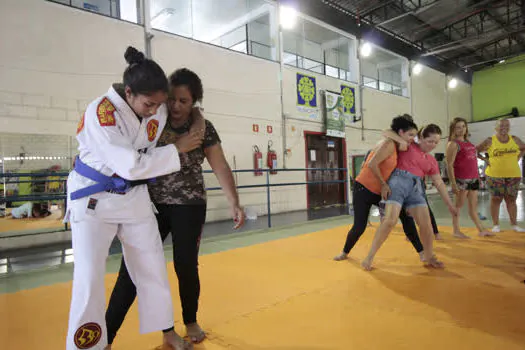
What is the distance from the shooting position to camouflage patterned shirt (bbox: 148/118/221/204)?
1467mm

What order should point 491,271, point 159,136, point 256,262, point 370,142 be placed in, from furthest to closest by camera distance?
point 370,142 < point 256,262 < point 491,271 < point 159,136

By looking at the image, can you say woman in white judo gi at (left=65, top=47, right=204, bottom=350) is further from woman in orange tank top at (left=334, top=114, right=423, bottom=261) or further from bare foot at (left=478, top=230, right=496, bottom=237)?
bare foot at (left=478, top=230, right=496, bottom=237)

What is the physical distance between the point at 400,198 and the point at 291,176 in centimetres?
566

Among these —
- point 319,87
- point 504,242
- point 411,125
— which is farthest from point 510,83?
point 411,125

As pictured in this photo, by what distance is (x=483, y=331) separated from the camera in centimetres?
152

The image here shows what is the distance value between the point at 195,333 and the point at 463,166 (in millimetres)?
3698

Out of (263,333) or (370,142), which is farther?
(370,142)

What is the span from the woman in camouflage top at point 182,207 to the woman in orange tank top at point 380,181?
5.11 feet

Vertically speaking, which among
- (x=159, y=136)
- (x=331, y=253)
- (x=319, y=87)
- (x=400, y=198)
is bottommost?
(x=331, y=253)

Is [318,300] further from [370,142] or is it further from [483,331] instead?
[370,142]

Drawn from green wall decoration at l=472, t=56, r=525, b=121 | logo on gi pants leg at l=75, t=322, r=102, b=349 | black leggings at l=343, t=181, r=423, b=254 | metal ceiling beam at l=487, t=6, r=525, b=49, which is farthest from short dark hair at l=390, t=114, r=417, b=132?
green wall decoration at l=472, t=56, r=525, b=121

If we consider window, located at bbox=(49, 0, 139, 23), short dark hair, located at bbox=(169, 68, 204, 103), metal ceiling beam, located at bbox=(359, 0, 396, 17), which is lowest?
short dark hair, located at bbox=(169, 68, 204, 103)

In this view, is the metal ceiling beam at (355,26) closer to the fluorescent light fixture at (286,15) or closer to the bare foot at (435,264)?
the fluorescent light fixture at (286,15)

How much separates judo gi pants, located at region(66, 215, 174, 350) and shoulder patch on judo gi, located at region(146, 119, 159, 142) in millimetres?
336
